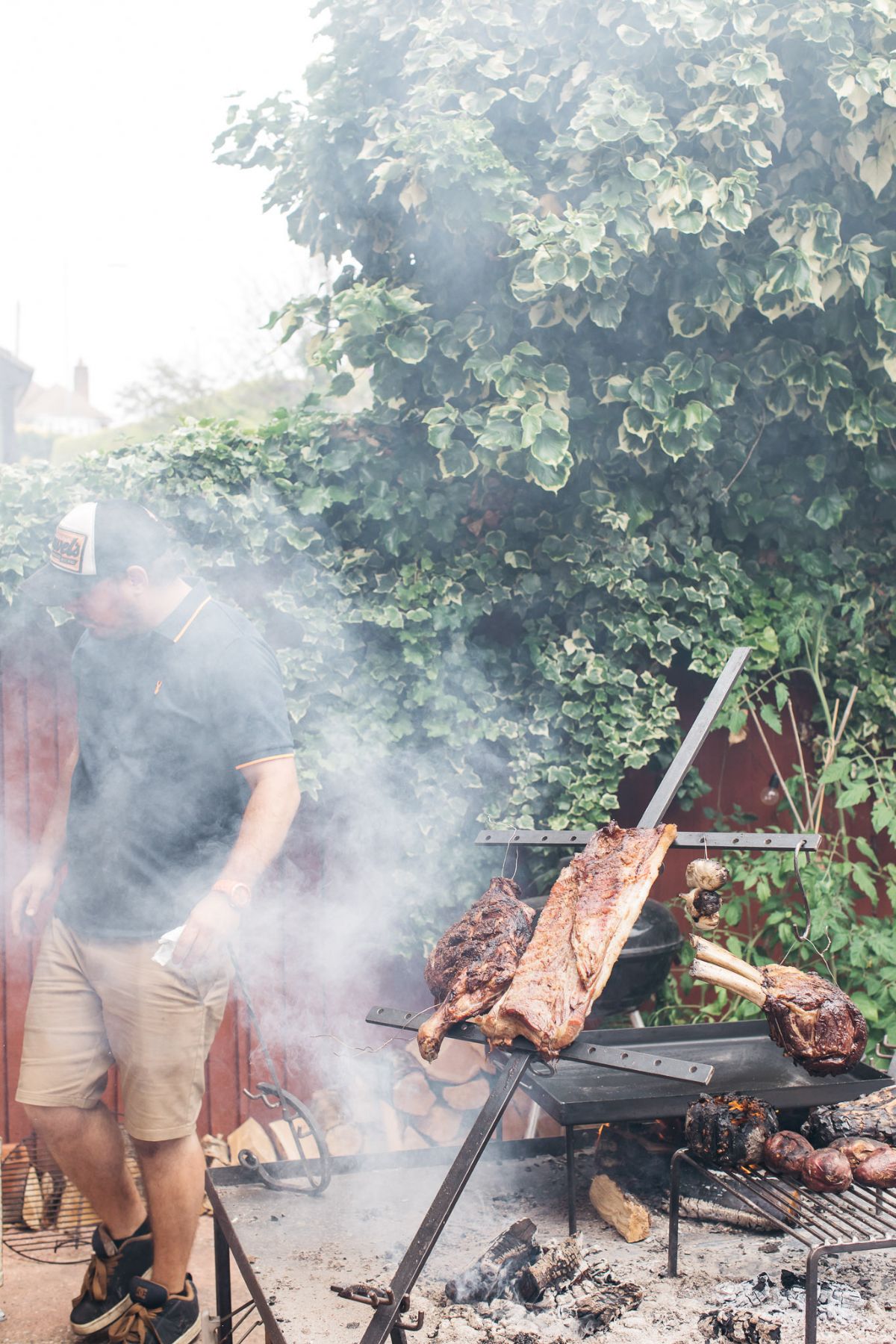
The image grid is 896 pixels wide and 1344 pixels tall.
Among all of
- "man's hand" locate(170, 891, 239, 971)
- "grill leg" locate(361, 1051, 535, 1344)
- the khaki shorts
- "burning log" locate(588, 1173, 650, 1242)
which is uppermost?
"man's hand" locate(170, 891, 239, 971)

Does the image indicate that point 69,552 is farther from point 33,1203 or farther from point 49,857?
point 33,1203

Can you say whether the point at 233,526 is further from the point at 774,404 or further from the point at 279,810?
the point at 774,404

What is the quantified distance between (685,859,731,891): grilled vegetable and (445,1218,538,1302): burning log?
114 cm

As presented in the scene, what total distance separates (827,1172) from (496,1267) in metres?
0.97

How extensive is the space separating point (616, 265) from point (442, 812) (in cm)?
254

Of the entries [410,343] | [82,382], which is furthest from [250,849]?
[82,382]

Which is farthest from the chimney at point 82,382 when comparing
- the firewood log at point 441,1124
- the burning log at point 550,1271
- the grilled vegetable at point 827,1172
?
the grilled vegetable at point 827,1172

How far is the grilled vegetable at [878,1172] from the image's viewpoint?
252cm

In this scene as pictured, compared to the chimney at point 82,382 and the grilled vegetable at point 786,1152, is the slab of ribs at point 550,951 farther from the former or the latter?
the chimney at point 82,382

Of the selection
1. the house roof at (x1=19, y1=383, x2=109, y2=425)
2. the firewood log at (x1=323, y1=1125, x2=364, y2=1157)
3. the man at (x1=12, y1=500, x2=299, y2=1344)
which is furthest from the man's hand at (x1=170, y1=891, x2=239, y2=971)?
the house roof at (x1=19, y1=383, x2=109, y2=425)

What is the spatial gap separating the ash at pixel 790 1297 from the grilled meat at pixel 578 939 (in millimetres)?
979

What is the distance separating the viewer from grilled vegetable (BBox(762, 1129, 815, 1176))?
8.63 feet

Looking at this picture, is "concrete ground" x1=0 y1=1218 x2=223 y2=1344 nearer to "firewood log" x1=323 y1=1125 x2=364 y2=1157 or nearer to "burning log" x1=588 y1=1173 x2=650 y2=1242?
"firewood log" x1=323 y1=1125 x2=364 y2=1157

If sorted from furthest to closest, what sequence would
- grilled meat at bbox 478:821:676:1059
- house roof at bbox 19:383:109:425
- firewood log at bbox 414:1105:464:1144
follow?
house roof at bbox 19:383:109:425 → firewood log at bbox 414:1105:464:1144 → grilled meat at bbox 478:821:676:1059
